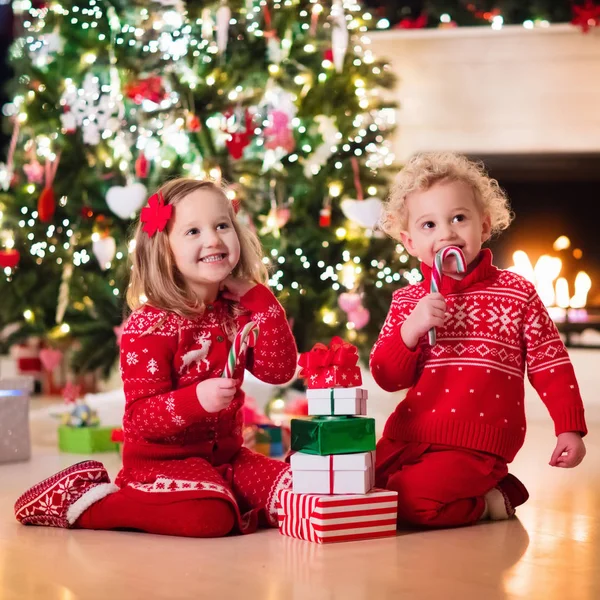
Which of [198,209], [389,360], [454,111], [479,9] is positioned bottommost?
[389,360]

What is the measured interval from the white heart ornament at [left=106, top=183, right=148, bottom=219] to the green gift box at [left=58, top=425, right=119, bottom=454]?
2.70 ft

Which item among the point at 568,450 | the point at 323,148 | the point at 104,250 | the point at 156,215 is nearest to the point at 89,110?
the point at 104,250

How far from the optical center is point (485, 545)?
199 cm

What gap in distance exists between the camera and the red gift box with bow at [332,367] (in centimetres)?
210

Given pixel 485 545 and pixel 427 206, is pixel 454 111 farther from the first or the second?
pixel 485 545

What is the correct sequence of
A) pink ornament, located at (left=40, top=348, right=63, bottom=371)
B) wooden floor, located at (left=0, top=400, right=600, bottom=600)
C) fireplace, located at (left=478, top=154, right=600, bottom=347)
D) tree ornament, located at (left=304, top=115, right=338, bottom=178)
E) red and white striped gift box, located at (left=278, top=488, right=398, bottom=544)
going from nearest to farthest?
wooden floor, located at (left=0, top=400, right=600, bottom=600) < red and white striped gift box, located at (left=278, top=488, right=398, bottom=544) < tree ornament, located at (left=304, top=115, right=338, bottom=178) < pink ornament, located at (left=40, top=348, right=63, bottom=371) < fireplace, located at (left=478, top=154, right=600, bottom=347)

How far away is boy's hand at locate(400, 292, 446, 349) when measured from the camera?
6.99 ft

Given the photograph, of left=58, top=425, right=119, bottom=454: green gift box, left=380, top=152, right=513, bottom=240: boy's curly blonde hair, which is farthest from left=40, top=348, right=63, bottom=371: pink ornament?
left=380, top=152, right=513, bottom=240: boy's curly blonde hair

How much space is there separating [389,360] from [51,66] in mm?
2335

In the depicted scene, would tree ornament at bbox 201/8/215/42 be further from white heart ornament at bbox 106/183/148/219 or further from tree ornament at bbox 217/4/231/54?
white heart ornament at bbox 106/183/148/219

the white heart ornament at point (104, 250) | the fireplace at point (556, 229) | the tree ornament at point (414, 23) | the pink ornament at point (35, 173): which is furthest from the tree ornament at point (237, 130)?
the fireplace at point (556, 229)

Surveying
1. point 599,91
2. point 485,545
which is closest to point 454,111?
point 599,91

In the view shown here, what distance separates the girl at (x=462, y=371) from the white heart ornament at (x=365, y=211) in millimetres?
1524

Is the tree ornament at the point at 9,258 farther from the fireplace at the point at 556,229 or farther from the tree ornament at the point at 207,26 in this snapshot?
the fireplace at the point at 556,229
